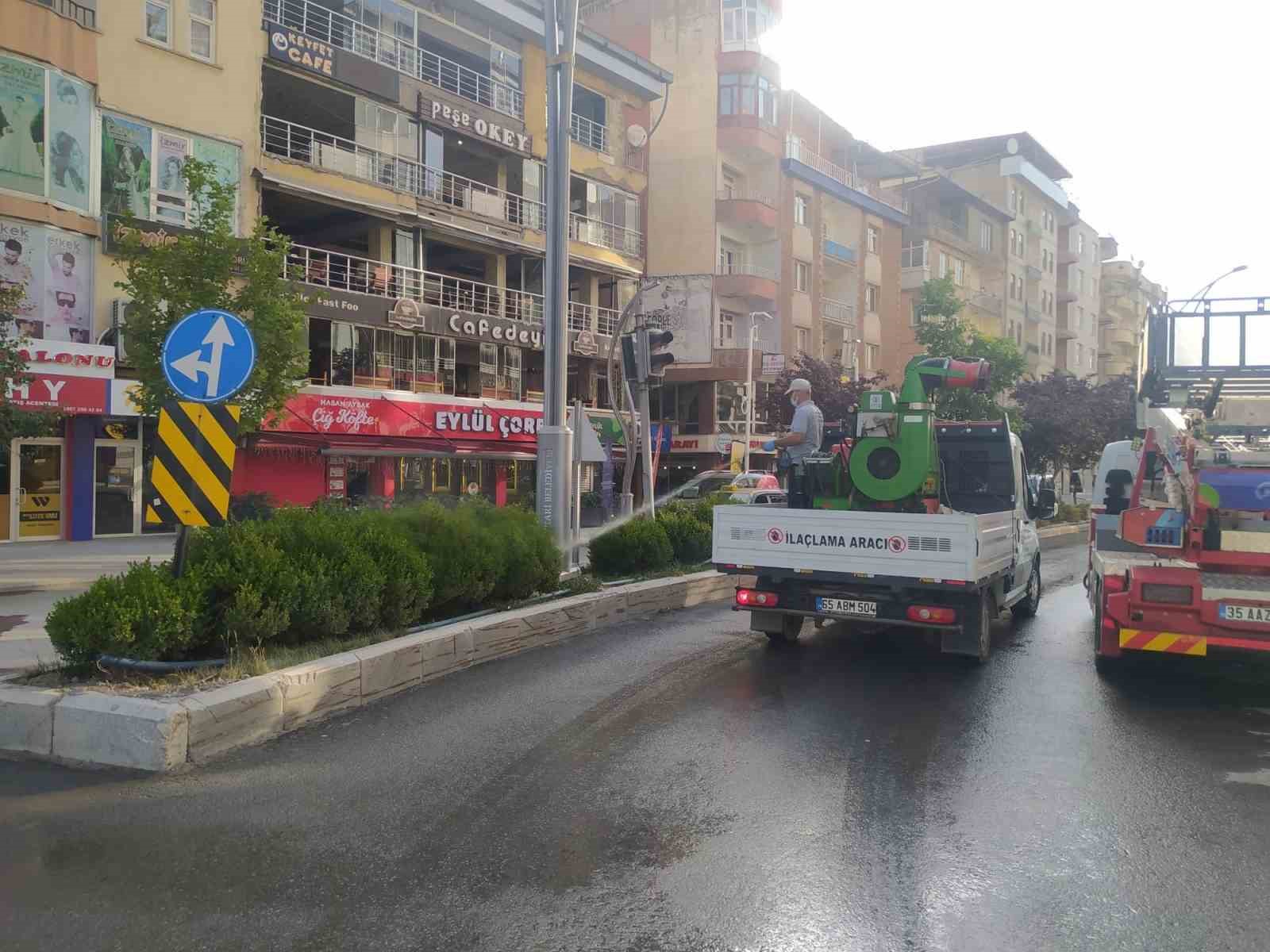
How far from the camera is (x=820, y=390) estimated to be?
129 ft

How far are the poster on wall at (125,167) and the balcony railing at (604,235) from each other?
14.3 m

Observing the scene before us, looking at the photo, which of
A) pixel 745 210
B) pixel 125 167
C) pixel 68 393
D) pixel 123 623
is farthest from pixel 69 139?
pixel 745 210

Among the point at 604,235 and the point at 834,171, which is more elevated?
the point at 834,171

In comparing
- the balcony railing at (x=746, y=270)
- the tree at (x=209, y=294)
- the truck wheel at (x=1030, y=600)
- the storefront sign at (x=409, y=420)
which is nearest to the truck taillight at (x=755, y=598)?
the truck wheel at (x=1030, y=600)

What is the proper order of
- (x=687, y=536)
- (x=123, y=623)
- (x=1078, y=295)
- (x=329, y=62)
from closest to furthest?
(x=123, y=623) → (x=687, y=536) → (x=329, y=62) → (x=1078, y=295)

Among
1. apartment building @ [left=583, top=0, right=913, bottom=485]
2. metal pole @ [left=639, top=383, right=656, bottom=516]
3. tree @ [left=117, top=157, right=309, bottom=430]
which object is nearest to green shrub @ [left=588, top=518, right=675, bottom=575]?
metal pole @ [left=639, top=383, right=656, bottom=516]

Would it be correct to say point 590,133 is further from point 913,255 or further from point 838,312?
point 913,255

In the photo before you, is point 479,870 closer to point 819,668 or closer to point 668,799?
point 668,799

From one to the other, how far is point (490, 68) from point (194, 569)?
93.4 feet

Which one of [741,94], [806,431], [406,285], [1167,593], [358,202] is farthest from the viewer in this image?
[741,94]

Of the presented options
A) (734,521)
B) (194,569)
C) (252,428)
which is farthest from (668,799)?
(252,428)

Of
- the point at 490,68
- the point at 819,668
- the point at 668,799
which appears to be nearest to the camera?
the point at 668,799

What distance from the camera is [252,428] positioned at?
60.1 ft

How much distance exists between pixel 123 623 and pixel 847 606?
18.1 feet
